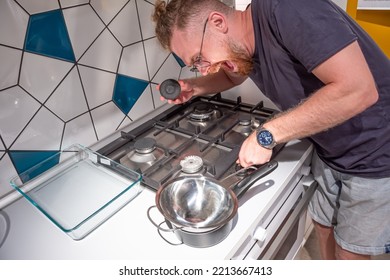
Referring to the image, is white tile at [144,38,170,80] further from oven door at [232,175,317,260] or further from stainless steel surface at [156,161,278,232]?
oven door at [232,175,317,260]

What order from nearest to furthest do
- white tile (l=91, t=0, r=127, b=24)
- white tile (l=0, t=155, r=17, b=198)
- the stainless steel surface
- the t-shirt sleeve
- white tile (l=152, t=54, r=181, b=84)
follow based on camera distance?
the t-shirt sleeve, the stainless steel surface, white tile (l=0, t=155, r=17, b=198), white tile (l=91, t=0, r=127, b=24), white tile (l=152, t=54, r=181, b=84)

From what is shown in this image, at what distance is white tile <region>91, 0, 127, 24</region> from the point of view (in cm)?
88

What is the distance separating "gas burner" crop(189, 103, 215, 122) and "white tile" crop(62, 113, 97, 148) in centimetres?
37

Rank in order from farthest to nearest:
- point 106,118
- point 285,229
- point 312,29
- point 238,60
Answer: point 106,118 < point 285,229 < point 238,60 < point 312,29

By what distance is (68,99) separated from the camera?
882mm

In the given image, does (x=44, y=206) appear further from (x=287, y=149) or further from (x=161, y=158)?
(x=287, y=149)

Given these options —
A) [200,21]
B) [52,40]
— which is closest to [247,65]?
[200,21]

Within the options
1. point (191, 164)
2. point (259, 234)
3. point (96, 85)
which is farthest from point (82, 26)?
point (259, 234)

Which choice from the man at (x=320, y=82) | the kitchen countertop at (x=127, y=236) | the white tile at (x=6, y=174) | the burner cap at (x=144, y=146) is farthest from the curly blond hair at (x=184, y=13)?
the white tile at (x=6, y=174)

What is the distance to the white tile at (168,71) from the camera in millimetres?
1167

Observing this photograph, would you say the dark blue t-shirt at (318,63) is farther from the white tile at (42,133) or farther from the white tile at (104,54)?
the white tile at (42,133)

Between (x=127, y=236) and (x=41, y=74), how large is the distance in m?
0.50

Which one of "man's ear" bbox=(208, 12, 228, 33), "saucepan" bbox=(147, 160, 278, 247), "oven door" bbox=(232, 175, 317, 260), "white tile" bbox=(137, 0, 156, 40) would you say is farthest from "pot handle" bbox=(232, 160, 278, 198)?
"white tile" bbox=(137, 0, 156, 40)

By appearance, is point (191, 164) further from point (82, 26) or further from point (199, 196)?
point (82, 26)
